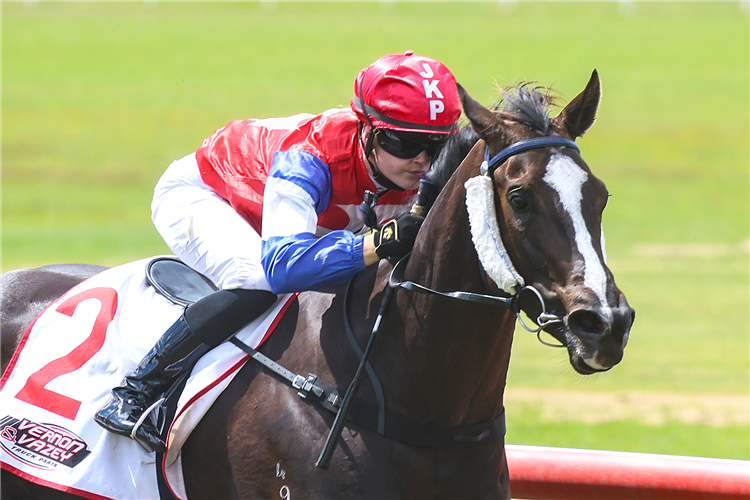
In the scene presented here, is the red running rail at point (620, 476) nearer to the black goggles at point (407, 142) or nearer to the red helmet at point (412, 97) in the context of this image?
the black goggles at point (407, 142)

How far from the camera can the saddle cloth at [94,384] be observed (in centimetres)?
302

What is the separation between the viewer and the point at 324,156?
3086 mm

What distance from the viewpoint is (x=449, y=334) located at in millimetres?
2646

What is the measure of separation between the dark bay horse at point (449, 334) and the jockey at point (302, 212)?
17cm

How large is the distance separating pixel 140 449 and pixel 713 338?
1010 centimetres

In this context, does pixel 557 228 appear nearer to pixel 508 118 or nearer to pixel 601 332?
pixel 601 332

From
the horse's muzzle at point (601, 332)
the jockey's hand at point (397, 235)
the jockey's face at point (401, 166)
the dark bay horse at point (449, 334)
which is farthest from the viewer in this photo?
the jockey's face at point (401, 166)

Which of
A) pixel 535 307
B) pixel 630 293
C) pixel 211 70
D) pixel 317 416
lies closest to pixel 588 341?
pixel 535 307


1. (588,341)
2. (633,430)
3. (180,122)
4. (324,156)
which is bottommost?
(180,122)

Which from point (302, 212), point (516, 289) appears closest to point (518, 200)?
point (516, 289)

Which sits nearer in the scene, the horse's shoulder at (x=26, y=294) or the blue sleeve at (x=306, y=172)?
the blue sleeve at (x=306, y=172)

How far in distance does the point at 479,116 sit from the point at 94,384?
181 centimetres

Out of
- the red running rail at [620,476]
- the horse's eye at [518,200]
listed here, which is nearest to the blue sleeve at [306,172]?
the horse's eye at [518,200]

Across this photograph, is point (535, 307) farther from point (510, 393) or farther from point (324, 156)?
point (510, 393)
